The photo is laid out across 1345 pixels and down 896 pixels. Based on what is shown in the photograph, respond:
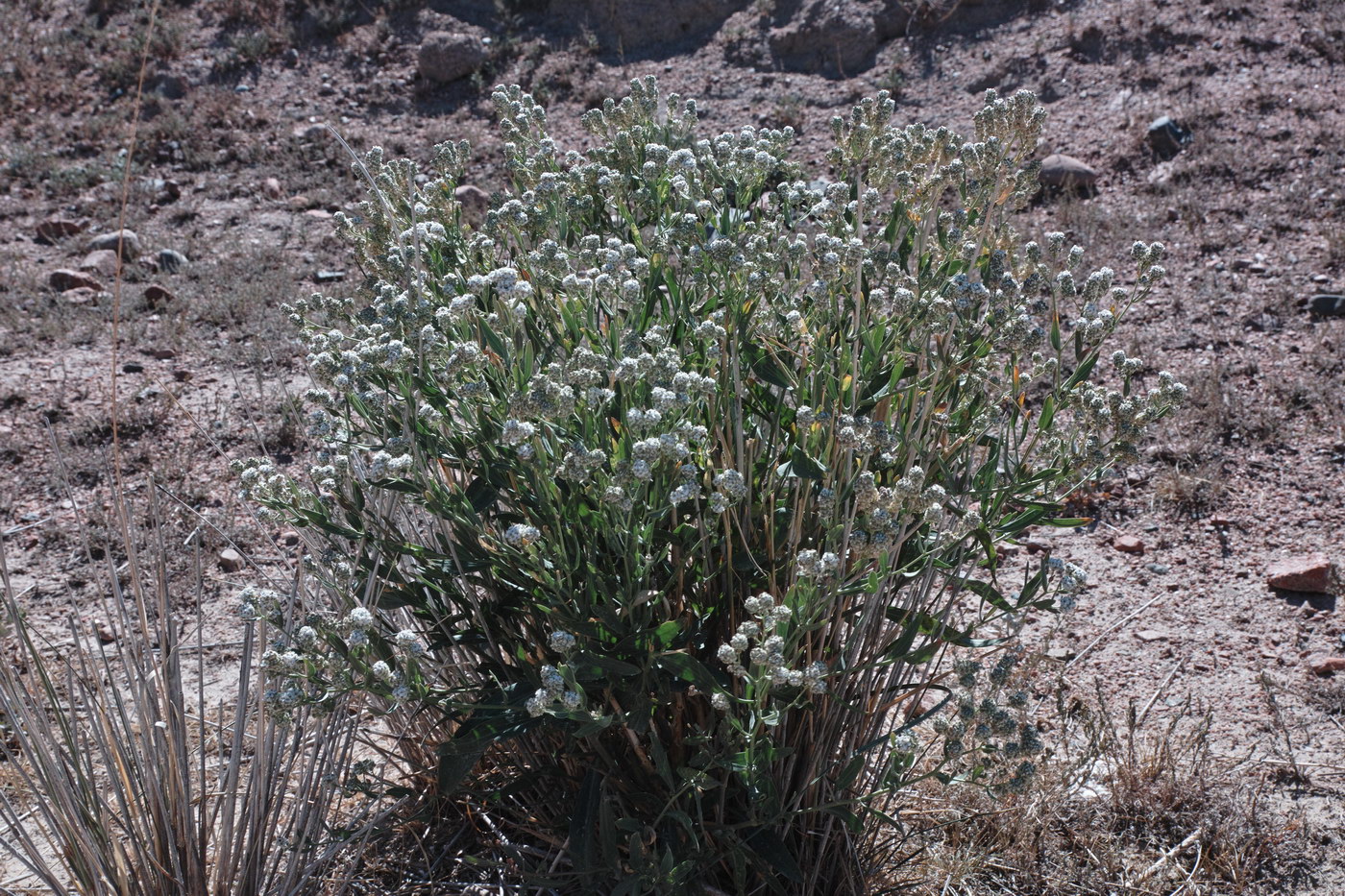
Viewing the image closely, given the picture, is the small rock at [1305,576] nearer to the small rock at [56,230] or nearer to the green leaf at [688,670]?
the green leaf at [688,670]

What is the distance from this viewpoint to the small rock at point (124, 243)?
7336 millimetres

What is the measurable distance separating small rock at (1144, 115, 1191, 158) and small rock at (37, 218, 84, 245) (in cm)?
734

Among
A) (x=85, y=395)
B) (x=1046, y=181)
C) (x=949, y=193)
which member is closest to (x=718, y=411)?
(x=85, y=395)

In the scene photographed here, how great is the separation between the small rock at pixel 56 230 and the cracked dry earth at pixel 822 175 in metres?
0.03

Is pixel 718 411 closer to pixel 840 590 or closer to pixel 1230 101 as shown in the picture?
pixel 840 590

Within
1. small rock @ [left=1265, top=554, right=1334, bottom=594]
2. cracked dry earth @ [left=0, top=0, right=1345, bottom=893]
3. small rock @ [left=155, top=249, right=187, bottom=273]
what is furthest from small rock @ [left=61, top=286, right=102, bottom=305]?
small rock @ [left=1265, top=554, right=1334, bottom=594]

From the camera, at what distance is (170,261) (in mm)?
7234

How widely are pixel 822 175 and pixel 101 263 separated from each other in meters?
4.84

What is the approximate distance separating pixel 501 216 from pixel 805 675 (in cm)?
110

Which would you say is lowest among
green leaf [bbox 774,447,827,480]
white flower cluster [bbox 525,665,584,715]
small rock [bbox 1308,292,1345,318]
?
small rock [bbox 1308,292,1345,318]

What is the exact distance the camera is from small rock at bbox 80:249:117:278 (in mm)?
7203

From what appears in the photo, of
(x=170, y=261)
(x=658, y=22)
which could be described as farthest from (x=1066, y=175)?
(x=170, y=261)

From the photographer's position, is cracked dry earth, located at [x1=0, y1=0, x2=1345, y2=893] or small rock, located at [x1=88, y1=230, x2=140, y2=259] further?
small rock, located at [x1=88, y1=230, x2=140, y2=259]

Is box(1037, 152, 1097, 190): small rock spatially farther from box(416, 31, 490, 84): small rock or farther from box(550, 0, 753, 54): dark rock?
box(416, 31, 490, 84): small rock
